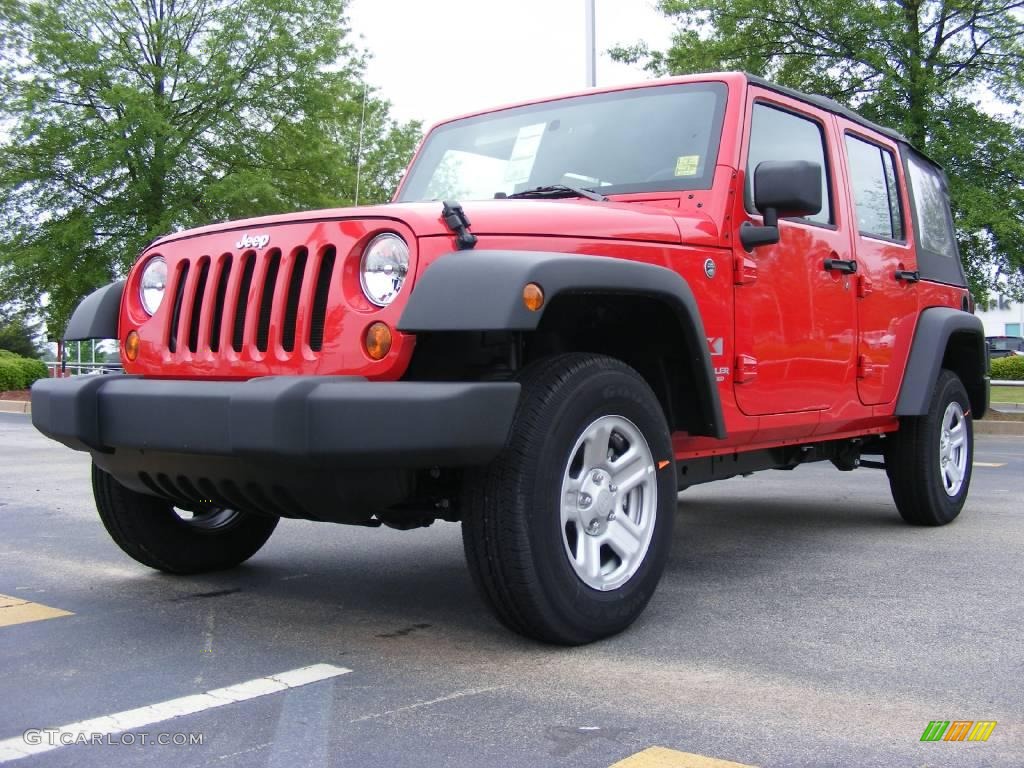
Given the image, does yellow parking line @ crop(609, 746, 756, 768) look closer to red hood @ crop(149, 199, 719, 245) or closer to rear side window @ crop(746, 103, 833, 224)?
red hood @ crop(149, 199, 719, 245)

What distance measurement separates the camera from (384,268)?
3342 mm

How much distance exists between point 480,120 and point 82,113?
17946 mm

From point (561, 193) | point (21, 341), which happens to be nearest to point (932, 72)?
point (561, 193)

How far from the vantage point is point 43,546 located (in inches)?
218

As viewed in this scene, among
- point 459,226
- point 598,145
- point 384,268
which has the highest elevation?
point 598,145

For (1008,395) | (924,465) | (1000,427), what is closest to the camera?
(924,465)

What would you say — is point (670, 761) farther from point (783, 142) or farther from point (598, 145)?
point (783, 142)

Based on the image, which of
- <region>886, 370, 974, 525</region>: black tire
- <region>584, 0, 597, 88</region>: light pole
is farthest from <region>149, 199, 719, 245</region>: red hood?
<region>584, 0, 597, 88</region>: light pole

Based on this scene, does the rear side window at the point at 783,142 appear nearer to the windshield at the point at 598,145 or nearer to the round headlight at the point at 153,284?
the windshield at the point at 598,145

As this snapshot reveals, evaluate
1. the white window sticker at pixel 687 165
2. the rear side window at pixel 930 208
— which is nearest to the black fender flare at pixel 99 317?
the white window sticker at pixel 687 165

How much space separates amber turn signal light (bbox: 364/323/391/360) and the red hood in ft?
1.00

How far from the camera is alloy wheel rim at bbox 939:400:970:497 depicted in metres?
6.25

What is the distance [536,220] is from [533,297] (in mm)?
452

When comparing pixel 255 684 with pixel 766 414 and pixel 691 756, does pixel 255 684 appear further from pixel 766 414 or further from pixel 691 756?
pixel 766 414
